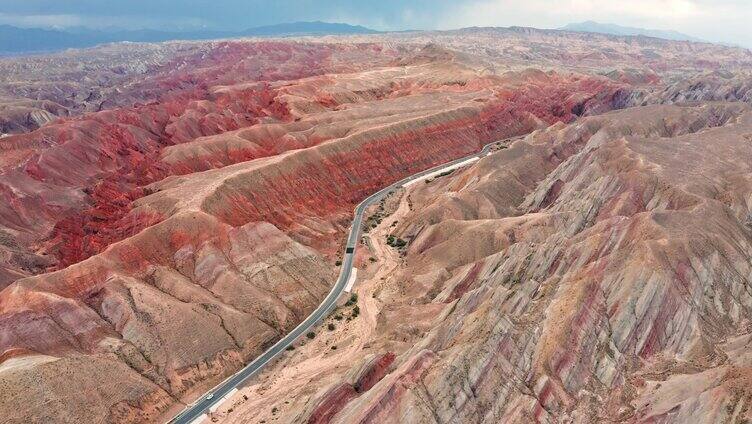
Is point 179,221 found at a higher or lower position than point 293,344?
higher

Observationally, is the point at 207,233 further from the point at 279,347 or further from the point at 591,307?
the point at 591,307

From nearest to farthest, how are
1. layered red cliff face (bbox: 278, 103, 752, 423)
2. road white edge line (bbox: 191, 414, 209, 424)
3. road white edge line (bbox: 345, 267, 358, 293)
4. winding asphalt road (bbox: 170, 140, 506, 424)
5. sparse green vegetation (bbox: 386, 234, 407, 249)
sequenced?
layered red cliff face (bbox: 278, 103, 752, 423) → road white edge line (bbox: 191, 414, 209, 424) → winding asphalt road (bbox: 170, 140, 506, 424) → road white edge line (bbox: 345, 267, 358, 293) → sparse green vegetation (bbox: 386, 234, 407, 249)

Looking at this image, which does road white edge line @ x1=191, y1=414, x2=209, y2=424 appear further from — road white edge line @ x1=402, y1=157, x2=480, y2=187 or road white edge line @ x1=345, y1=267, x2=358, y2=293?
road white edge line @ x1=402, y1=157, x2=480, y2=187

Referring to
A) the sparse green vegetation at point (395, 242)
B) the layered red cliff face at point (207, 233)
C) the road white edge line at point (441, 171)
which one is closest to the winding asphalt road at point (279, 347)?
the layered red cliff face at point (207, 233)

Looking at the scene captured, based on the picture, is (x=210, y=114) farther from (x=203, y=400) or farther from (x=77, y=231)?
(x=203, y=400)

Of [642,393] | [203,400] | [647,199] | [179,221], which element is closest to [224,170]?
[179,221]

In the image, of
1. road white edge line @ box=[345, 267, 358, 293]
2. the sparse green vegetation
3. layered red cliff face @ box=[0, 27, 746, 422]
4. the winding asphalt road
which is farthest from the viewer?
the sparse green vegetation

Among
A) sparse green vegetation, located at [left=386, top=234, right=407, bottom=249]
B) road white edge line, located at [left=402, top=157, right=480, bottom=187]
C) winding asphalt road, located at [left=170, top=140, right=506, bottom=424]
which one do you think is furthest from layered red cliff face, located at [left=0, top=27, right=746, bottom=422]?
road white edge line, located at [left=402, top=157, right=480, bottom=187]

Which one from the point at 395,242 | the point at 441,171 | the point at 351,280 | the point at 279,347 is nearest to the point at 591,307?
the point at 279,347
